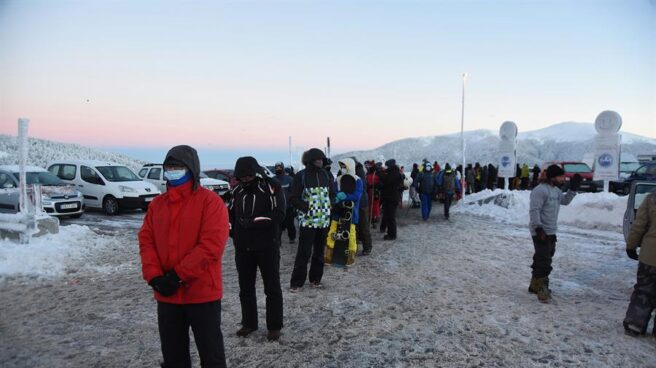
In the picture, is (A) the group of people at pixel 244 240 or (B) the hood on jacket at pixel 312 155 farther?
(B) the hood on jacket at pixel 312 155

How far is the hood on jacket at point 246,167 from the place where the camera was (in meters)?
4.44

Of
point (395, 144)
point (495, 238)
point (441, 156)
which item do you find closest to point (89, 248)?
point (495, 238)

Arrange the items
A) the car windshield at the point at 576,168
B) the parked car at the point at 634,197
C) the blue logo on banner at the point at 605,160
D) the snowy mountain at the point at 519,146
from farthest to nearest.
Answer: the snowy mountain at the point at 519,146, the car windshield at the point at 576,168, the blue logo on banner at the point at 605,160, the parked car at the point at 634,197

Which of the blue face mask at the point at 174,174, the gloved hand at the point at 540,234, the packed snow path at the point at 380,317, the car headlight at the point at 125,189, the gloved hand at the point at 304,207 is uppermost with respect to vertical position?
the blue face mask at the point at 174,174

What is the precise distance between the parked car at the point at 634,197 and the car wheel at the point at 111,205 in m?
14.1

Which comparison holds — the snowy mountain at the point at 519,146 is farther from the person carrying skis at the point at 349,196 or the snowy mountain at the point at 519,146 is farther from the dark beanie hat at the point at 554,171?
the dark beanie hat at the point at 554,171

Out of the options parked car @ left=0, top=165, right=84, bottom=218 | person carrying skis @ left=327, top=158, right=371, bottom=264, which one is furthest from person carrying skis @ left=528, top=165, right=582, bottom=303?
parked car @ left=0, top=165, right=84, bottom=218

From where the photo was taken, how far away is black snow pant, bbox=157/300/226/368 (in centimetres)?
285

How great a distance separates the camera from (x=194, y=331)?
113 inches

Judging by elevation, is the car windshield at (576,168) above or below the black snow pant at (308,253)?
above

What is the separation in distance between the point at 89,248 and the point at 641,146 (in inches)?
2627

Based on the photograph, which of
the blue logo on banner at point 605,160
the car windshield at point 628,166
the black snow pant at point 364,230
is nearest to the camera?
the black snow pant at point 364,230

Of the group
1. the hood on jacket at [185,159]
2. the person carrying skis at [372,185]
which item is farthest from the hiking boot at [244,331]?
the person carrying skis at [372,185]

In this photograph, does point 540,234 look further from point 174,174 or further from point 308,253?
point 174,174
